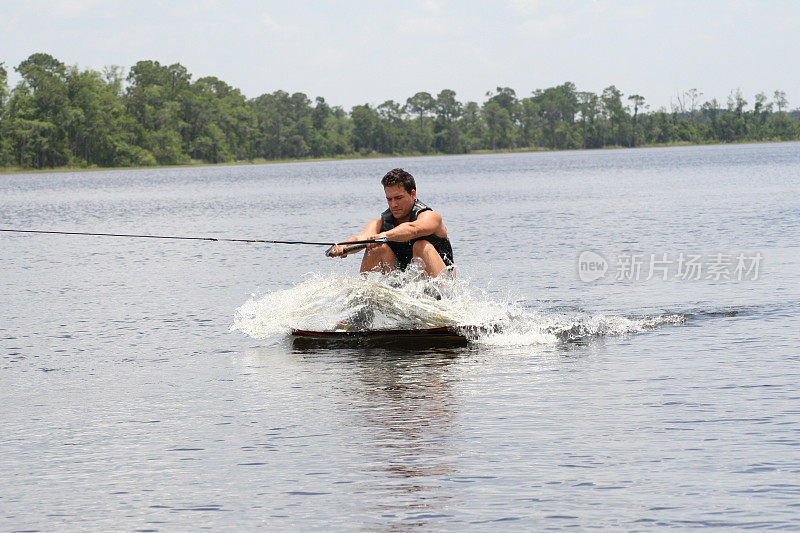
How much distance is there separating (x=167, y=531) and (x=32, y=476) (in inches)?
67.1

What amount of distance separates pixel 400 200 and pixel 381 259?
882mm

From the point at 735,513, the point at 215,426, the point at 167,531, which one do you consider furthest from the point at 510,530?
the point at 215,426

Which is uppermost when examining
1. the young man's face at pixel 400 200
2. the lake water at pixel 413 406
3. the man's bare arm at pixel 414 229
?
the young man's face at pixel 400 200

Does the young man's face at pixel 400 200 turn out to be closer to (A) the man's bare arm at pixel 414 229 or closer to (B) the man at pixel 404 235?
(B) the man at pixel 404 235

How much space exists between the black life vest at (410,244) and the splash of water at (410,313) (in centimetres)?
21

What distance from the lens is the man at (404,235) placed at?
11.9 m

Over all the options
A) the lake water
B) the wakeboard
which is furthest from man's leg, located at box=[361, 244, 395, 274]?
the wakeboard

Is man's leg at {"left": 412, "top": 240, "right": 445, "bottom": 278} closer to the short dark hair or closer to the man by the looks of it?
the man

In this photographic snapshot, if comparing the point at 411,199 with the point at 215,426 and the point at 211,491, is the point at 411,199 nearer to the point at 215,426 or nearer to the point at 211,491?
the point at 215,426

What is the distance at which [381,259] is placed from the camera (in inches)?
492

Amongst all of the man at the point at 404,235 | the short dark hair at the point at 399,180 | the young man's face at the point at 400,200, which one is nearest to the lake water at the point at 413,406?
the man at the point at 404,235

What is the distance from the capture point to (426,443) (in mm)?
7879

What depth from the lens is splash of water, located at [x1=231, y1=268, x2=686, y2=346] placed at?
1225 centimetres

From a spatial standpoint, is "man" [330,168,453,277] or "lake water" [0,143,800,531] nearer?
"lake water" [0,143,800,531]
